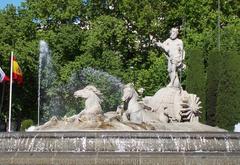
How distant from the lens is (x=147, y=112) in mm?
23500

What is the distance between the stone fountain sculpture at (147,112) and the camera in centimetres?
2072

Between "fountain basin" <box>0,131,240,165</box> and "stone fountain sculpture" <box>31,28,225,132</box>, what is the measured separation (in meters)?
2.24

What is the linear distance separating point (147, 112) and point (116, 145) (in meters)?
5.75

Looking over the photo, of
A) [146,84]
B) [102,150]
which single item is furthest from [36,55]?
[102,150]

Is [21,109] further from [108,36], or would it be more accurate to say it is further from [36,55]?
[108,36]

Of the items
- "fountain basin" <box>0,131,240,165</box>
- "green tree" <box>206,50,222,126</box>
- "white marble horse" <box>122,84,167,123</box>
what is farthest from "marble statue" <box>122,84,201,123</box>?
"green tree" <box>206,50,222,126</box>

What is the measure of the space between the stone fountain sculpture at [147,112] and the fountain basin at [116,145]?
2.24 meters

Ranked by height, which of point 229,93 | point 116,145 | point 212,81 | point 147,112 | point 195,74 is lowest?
point 116,145

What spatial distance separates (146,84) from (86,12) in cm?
749

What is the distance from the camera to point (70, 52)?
47.5 meters

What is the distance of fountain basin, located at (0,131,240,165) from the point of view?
17.0 meters

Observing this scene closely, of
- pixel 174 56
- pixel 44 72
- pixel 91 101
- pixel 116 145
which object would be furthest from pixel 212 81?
pixel 116 145

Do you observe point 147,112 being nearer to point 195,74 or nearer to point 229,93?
point 229,93

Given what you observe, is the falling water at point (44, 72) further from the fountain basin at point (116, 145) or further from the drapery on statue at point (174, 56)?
the fountain basin at point (116, 145)
